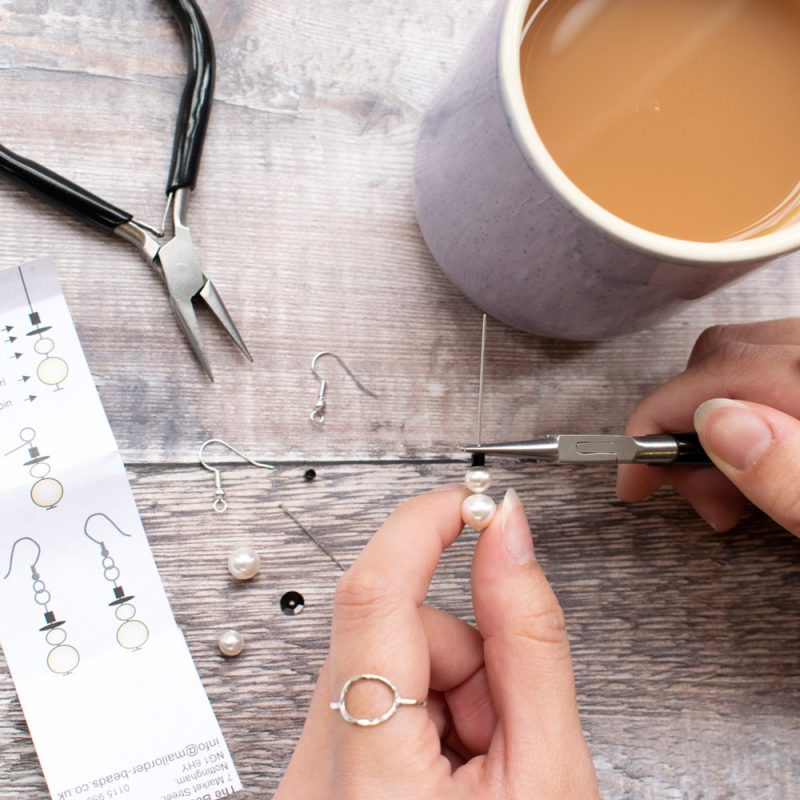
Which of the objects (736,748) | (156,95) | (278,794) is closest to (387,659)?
(278,794)

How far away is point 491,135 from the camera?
0.42 meters

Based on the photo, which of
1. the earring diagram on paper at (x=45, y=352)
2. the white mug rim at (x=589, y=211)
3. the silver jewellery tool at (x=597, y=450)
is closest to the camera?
the white mug rim at (x=589, y=211)

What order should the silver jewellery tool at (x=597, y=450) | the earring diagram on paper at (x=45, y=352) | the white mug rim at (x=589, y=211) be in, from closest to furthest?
the white mug rim at (x=589, y=211) < the silver jewellery tool at (x=597, y=450) < the earring diagram on paper at (x=45, y=352)

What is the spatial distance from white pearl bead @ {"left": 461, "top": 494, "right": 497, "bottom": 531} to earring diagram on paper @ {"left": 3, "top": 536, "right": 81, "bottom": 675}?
300mm

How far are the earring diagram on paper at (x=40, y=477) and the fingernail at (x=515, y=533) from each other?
32 cm

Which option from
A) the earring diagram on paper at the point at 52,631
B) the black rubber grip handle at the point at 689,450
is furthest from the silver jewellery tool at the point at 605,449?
the earring diagram on paper at the point at 52,631

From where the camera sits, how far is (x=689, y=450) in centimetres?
52

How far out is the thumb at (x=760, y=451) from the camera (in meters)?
0.46

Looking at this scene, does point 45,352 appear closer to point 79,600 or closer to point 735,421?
point 79,600

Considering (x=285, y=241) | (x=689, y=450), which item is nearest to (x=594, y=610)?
(x=689, y=450)

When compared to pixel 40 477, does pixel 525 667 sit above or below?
below

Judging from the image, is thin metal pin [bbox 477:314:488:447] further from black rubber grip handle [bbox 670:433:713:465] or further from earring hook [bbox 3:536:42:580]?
earring hook [bbox 3:536:42:580]

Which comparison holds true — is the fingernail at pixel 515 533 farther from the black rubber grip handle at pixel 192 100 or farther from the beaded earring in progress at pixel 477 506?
the black rubber grip handle at pixel 192 100

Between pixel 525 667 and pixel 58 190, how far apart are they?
17.6 inches
